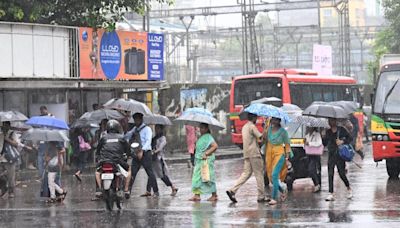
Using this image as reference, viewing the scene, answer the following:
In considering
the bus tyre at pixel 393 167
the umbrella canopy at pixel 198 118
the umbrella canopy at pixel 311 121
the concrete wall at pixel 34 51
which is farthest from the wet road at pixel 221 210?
the concrete wall at pixel 34 51

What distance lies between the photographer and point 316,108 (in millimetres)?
15156

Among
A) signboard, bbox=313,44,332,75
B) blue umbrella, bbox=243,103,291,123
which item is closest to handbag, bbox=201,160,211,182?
blue umbrella, bbox=243,103,291,123

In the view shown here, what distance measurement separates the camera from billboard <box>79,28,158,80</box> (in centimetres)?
2328

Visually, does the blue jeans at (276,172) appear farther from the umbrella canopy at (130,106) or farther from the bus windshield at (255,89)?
the bus windshield at (255,89)

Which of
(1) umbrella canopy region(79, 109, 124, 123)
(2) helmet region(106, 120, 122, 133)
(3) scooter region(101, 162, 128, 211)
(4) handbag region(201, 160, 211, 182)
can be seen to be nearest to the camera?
(3) scooter region(101, 162, 128, 211)

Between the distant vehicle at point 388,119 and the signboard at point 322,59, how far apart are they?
21.0m

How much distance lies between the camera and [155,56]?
85.0 ft

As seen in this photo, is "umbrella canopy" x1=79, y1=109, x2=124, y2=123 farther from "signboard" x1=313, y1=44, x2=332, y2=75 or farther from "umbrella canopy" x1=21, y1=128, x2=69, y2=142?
"signboard" x1=313, y1=44, x2=332, y2=75

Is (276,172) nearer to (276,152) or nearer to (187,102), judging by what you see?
(276,152)

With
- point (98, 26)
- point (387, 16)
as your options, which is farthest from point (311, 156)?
point (387, 16)

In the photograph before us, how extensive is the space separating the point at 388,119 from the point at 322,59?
2308 centimetres

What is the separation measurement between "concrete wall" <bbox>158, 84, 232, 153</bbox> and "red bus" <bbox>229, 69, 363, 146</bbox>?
2063mm

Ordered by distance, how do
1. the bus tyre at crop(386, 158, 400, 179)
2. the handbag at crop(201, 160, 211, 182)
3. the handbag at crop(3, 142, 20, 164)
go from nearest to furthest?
the handbag at crop(201, 160, 211, 182) < the handbag at crop(3, 142, 20, 164) < the bus tyre at crop(386, 158, 400, 179)

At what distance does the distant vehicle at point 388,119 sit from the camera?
59.4ft
